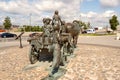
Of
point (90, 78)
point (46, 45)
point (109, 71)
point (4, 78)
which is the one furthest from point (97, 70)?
point (4, 78)

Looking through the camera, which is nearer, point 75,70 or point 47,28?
point 75,70

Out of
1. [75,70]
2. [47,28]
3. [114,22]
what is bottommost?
[75,70]

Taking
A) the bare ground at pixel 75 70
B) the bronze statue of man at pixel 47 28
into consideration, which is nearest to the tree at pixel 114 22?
the bare ground at pixel 75 70

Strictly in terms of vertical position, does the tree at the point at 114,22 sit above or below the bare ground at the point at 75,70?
above

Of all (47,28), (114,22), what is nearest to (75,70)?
(47,28)

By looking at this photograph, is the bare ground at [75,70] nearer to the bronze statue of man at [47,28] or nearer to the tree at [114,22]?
the bronze statue of man at [47,28]

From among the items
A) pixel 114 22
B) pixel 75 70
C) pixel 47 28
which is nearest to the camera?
pixel 75 70

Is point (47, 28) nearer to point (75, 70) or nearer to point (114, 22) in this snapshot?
point (75, 70)

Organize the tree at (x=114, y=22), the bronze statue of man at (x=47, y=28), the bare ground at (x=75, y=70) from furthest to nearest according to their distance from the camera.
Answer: the tree at (x=114, y=22)
the bronze statue of man at (x=47, y=28)
the bare ground at (x=75, y=70)

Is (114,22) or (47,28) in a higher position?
(47,28)

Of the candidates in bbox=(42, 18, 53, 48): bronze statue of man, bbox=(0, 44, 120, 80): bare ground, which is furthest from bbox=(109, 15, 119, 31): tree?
bbox=(42, 18, 53, 48): bronze statue of man

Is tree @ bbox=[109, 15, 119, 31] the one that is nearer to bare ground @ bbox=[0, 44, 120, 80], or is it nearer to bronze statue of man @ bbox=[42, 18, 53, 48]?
bare ground @ bbox=[0, 44, 120, 80]

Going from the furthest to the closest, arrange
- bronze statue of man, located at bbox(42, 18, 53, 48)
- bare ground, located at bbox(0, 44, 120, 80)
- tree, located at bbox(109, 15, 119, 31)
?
1. tree, located at bbox(109, 15, 119, 31)
2. bronze statue of man, located at bbox(42, 18, 53, 48)
3. bare ground, located at bbox(0, 44, 120, 80)

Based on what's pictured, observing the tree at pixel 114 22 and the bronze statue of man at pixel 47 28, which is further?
the tree at pixel 114 22
